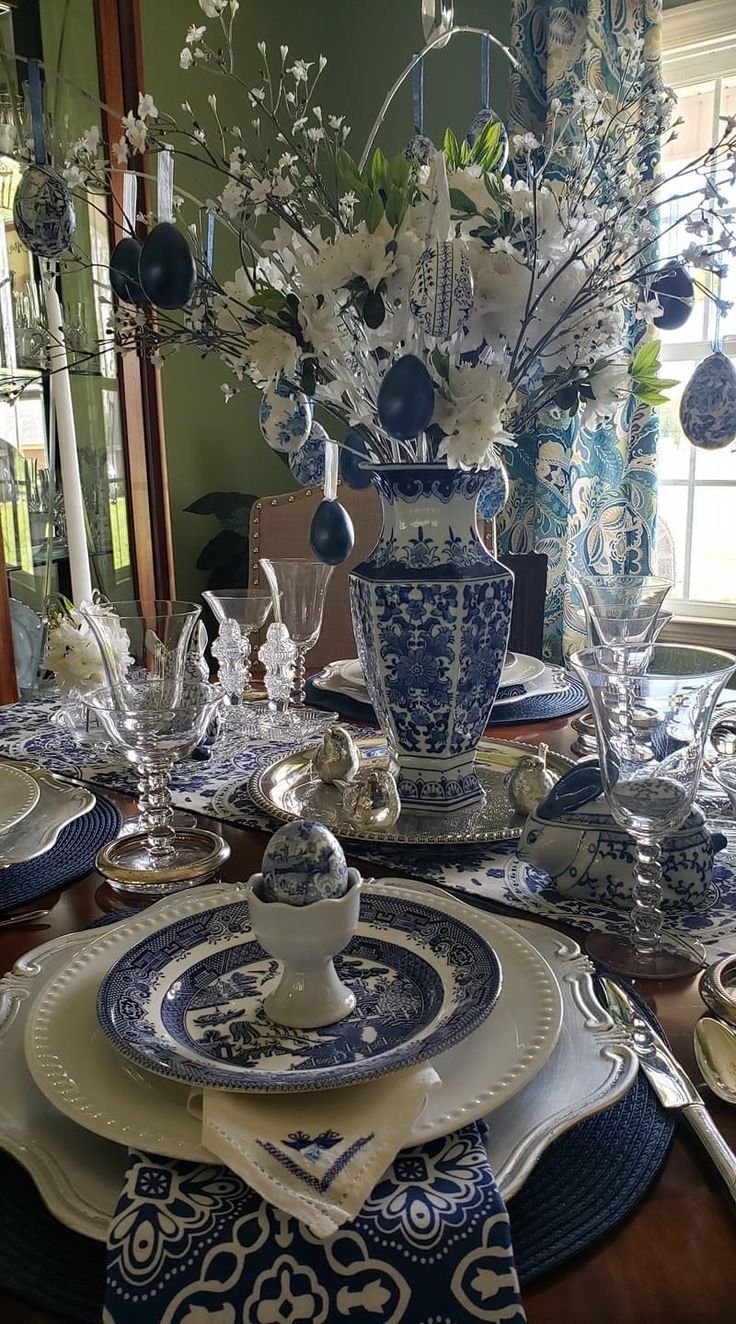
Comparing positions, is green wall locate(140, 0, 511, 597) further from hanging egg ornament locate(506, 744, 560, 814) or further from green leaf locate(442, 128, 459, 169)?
hanging egg ornament locate(506, 744, 560, 814)

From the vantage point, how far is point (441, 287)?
0.77m

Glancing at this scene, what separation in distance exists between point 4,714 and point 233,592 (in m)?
0.39

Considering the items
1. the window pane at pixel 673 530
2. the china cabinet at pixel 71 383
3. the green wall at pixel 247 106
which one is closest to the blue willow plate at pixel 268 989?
the china cabinet at pixel 71 383

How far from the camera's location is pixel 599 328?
2.96 feet

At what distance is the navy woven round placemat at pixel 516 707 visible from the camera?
4.23ft

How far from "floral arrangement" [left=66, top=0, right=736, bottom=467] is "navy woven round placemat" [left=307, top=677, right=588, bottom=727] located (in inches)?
16.9

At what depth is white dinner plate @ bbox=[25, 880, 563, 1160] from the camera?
17.7 inches

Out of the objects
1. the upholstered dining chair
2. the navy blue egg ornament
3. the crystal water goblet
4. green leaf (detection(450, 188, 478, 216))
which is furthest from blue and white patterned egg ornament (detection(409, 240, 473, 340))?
the upholstered dining chair

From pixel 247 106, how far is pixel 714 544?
200 cm

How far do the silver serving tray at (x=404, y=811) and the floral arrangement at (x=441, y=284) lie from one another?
324 mm

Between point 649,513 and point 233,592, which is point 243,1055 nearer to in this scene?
point 233,592

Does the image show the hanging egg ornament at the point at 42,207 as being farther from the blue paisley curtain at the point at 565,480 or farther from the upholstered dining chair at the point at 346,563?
the blue paisley curtain at the point at 565,480

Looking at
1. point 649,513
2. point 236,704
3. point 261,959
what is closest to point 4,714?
point 236,704

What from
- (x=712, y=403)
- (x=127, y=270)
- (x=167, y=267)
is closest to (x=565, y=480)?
(x=712, y=403)
